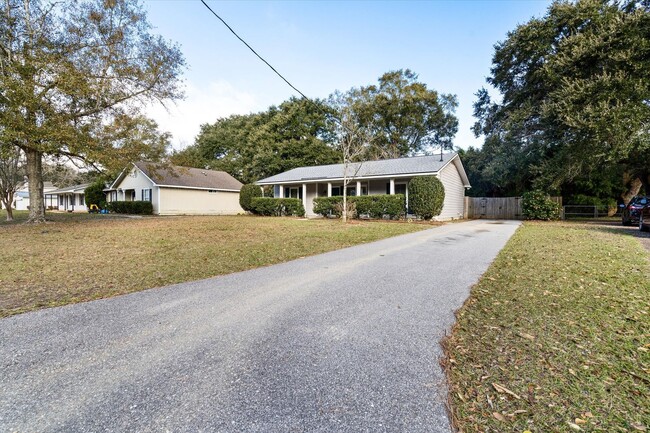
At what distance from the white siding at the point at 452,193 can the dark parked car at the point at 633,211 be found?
8189mm

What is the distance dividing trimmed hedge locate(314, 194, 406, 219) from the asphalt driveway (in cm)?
1355

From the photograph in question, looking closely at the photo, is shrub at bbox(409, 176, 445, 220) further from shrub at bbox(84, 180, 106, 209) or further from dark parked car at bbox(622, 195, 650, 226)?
shrub at bbox(84, 180, 106, 209)

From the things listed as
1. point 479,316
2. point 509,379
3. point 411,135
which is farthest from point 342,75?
point 411,135

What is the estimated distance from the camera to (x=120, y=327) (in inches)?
129

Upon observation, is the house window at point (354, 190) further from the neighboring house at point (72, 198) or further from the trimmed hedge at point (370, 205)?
the neighboring house at point (72, 198)

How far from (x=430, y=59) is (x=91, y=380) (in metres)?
17.5

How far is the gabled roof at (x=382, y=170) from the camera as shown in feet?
61.3

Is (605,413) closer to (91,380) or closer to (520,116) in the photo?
(91,380)

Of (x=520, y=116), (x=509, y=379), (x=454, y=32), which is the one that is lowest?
(x=509, y=379)

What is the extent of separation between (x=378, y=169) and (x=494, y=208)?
1048 centimetres

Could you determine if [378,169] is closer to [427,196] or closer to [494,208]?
[427,196]

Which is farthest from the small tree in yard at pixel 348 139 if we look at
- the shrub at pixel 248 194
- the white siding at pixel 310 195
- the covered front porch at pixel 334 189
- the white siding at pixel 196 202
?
the white siding at pixel 196 202

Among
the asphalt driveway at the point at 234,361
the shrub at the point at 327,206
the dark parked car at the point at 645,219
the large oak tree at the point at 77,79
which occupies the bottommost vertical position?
the asphalt driveway at the point at 234,361

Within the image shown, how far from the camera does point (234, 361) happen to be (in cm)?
255
